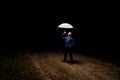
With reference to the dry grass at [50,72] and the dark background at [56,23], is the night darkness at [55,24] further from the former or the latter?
the dry grass at [50,72]

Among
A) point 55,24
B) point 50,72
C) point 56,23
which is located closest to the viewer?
point 50,72

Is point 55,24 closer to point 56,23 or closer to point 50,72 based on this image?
point 56,23

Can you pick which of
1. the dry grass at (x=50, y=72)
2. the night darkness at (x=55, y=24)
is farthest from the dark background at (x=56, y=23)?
the dry grass at (x=50, y=72)

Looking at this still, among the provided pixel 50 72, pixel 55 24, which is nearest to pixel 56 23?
pixel 55 24

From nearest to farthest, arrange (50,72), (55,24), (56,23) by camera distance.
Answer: (50,72), (55,24), (56,23)

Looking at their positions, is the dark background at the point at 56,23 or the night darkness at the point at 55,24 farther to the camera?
the dark background at the point at 56,23

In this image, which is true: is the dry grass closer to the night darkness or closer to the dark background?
the night darkness

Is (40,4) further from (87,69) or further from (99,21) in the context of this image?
(87,69)

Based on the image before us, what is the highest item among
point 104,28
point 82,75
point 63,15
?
point 63,15

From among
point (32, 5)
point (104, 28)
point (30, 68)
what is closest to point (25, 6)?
point (32, 5)

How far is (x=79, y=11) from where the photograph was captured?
49.4 meters

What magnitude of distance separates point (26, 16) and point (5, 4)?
425 inches

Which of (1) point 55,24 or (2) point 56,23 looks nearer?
(1) point 55,24

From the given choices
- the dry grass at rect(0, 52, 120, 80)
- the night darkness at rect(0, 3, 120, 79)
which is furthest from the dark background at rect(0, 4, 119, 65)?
the dry grass at rect(0, 52, 120, 80)
